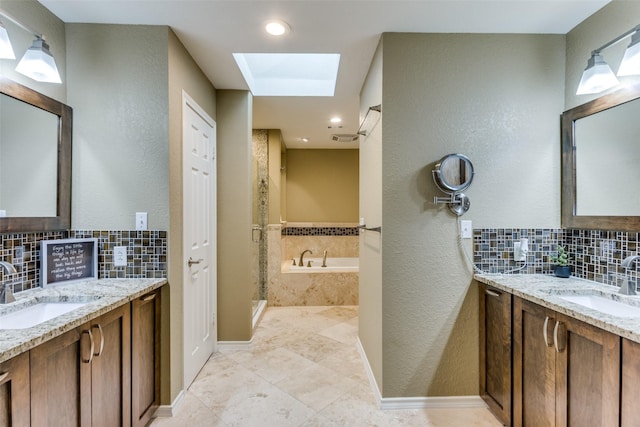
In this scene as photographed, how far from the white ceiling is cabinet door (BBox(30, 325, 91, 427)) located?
5.71ft

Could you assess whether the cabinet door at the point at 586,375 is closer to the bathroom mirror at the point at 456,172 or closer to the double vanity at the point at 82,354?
the bathroom mirror at the point at 456,172

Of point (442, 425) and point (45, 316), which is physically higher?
point (45, 316)

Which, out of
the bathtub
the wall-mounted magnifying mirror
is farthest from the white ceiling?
the bathtub

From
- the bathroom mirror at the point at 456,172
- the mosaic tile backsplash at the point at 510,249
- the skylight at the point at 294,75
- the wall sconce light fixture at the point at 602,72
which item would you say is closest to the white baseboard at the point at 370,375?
the mosaic tile backsplash at the point at 510,249

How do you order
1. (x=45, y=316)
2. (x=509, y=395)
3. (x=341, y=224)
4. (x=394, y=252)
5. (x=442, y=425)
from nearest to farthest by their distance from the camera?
1. (x=45, y=316)
2. (x=509, y=395)
3. (x=442, y=425)
4. (x=394, y=252)
5. (x=341, y=224)

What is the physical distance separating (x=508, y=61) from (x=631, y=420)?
1970 millimetres

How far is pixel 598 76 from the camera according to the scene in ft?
5.12

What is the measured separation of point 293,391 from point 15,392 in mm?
1582

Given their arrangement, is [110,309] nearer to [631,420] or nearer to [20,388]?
[20,388]

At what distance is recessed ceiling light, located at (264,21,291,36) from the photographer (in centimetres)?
183

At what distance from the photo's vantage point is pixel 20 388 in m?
0.97

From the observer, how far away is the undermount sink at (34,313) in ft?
4.27

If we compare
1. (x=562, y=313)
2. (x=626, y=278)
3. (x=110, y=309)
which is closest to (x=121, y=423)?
(x=110, y=309)

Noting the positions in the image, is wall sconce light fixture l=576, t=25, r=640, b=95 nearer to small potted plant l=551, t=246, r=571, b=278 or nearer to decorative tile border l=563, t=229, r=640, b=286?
decorative tile border l=563, t=229, r=640, b=286
